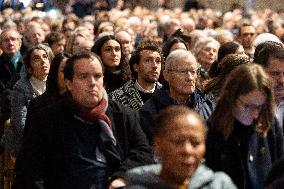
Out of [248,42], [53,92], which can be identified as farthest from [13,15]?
[53,92]

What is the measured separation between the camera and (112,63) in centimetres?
1259

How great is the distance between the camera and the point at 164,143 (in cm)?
583

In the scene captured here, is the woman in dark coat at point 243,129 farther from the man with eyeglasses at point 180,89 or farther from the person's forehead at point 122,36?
the person's forehead at point 122,36

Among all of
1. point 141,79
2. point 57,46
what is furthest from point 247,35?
point 141,79

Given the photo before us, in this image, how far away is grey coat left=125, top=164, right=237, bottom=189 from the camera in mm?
5703

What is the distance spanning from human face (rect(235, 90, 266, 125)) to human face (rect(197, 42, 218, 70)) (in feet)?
23.6

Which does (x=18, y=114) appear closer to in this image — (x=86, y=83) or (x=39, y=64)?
(x=39, y=64)

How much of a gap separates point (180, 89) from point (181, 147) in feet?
11.9

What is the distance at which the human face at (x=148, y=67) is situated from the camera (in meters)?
10.9

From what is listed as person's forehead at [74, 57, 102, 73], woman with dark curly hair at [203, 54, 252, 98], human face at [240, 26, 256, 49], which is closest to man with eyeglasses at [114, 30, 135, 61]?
human face at [240, 26, 256, 49]

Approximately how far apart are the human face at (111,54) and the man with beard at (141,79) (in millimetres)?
1178

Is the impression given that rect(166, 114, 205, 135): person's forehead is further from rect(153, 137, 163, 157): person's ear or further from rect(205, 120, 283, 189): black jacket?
rect(205, 120, 283, 189): black jacket

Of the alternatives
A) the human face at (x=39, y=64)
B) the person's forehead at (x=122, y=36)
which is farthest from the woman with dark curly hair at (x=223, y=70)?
the person's forehead at (x=122, y=36)

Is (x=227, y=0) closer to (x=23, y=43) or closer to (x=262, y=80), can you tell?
(x=23, y=43)
